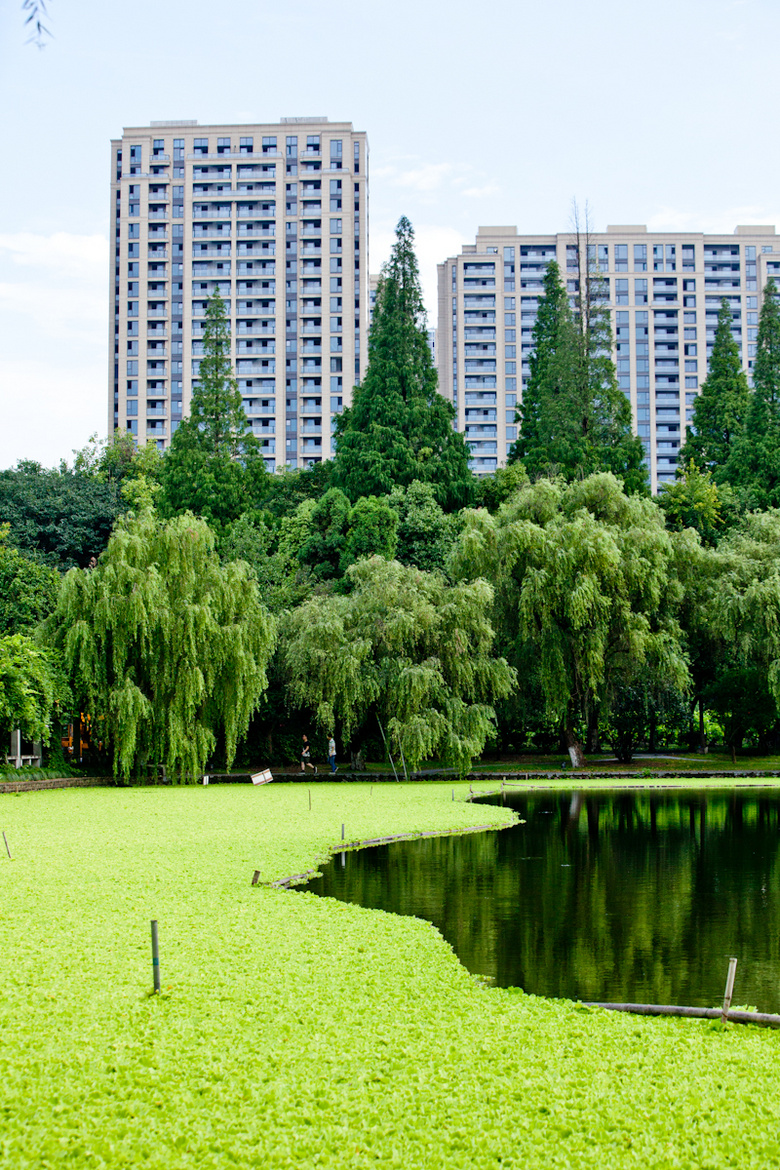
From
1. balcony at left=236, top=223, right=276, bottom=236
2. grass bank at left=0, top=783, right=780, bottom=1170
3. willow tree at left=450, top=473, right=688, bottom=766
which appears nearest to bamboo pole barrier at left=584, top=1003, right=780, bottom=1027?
grass bank at left=0, top=783, right=780, bottom=1170

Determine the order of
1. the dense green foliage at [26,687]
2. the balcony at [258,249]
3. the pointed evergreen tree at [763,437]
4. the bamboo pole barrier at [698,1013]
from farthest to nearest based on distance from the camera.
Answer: the balcony at [258,249], the pointed evergreen tree at [763,437], the dense green foliage at [26,687], the bamboo pole barrier at [698,1013]

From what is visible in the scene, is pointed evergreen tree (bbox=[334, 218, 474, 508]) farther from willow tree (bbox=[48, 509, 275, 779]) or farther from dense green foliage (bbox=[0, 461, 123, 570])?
willow tree (bbox=[48, 509, 275, 779])

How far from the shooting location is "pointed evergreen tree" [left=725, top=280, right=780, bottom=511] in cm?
4653

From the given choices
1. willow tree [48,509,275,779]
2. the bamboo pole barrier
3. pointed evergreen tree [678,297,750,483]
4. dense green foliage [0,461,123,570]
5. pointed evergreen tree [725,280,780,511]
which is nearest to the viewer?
the bamboo pole barrier

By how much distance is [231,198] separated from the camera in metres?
97.0

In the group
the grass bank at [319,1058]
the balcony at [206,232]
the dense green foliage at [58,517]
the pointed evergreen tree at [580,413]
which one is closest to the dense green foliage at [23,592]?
the dense green foliage at [58,517]

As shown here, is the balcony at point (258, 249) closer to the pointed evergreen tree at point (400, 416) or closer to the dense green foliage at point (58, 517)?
the pointed evergreen tree at point (400, 416)

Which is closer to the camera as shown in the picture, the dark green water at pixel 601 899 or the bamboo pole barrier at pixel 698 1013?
the bamboo pole barrier at pixel 698 1013

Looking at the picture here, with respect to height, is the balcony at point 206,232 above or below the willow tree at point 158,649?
above

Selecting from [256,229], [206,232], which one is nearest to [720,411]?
[256,229]

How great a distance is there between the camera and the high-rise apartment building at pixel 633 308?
392 feet

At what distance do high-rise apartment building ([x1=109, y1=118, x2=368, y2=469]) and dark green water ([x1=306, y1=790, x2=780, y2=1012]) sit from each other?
77.4 meters

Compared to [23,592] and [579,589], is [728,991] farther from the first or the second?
[23,592]

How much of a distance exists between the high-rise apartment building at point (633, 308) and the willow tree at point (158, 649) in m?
90.8
